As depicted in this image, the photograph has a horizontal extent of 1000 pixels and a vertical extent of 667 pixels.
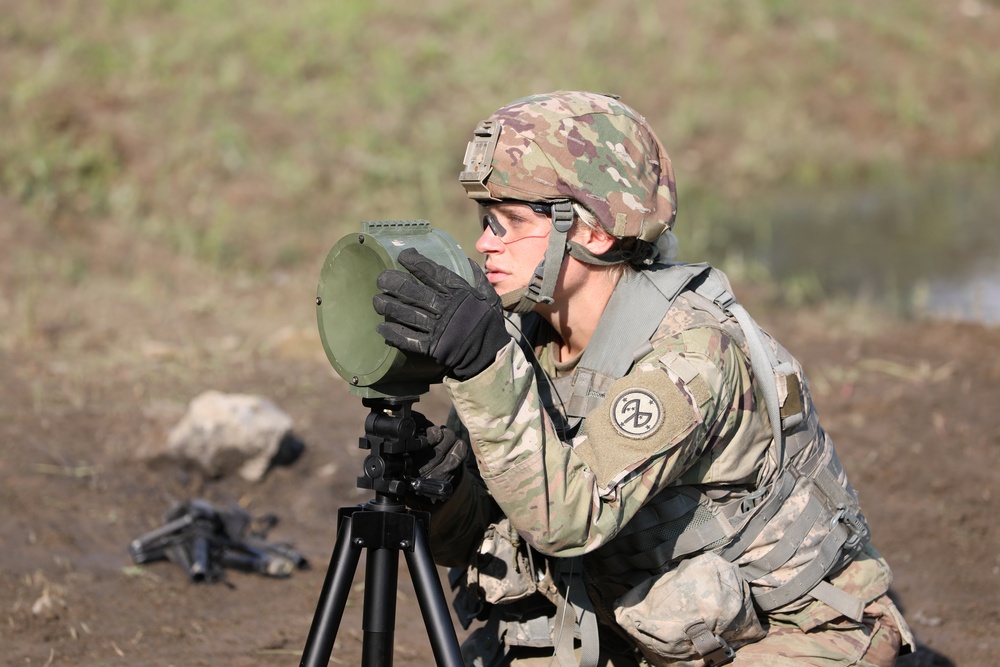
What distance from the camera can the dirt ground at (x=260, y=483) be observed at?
4.23 m

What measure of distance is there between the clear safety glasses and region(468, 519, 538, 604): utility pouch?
0.80 metres

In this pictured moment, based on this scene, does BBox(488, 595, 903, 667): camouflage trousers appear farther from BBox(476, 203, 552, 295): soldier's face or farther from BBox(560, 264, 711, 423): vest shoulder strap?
BBox(476, 203, 552, 295): soldier's face

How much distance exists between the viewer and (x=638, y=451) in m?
2.60

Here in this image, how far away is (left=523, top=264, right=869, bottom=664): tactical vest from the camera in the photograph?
2.90 metres

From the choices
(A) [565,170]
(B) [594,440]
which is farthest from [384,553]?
(A) [565,170]

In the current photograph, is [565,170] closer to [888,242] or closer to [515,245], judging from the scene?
[515,245]

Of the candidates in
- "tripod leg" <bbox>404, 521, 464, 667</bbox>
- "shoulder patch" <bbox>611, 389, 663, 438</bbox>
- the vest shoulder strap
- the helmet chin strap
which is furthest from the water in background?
"tripod leg" <bbox>404, 521, 464, 667</bbox>

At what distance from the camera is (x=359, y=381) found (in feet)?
8.37

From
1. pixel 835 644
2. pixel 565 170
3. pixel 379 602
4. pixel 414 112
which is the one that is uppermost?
pixel 414 112

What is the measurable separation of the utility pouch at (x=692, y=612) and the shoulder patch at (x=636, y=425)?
444 mm

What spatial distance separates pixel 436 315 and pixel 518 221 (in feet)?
2.05

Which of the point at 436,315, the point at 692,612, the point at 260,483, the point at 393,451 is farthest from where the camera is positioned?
the point at 260,483

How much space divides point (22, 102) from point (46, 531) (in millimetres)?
6258

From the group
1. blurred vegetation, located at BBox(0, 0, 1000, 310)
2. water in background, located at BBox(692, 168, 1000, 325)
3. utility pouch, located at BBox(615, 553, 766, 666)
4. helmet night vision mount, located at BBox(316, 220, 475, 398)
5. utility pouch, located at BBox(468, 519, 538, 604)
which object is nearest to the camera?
helmet night vision mount, located at BBox(316, 220, 475, 398)
